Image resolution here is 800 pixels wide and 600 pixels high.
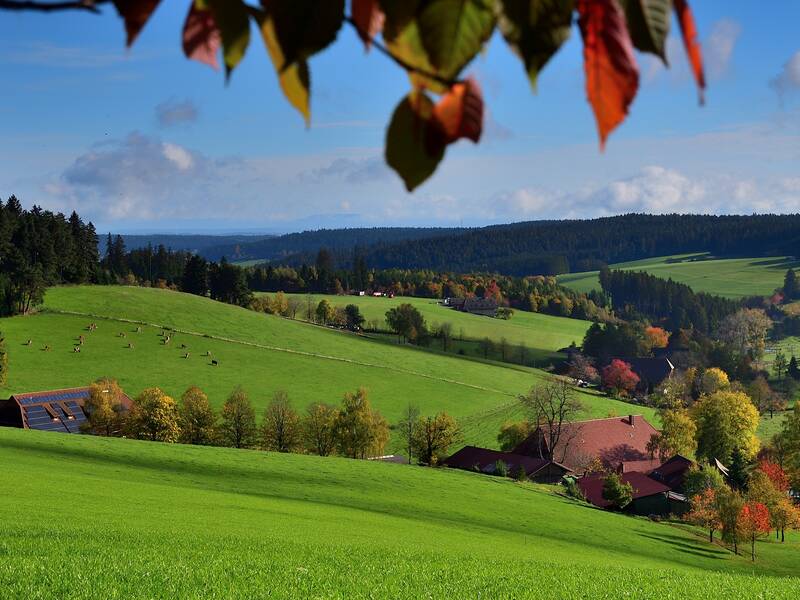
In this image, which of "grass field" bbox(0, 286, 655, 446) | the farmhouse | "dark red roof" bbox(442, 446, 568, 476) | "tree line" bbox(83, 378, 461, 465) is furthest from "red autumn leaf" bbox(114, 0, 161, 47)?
the farmhouse

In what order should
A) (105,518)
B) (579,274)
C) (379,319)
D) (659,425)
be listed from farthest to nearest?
(579,274)
(379,319)
(659,425)
(105,518)

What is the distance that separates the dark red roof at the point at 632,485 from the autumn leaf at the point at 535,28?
5140 centimetres

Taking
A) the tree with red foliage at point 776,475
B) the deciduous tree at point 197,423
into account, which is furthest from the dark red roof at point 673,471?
the deciduous tree at point 197,423

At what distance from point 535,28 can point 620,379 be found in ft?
322

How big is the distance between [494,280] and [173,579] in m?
146

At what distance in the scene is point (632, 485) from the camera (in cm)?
5125

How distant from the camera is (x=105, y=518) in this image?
2069cm

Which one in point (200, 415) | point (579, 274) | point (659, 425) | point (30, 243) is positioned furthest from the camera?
point (579, 274)

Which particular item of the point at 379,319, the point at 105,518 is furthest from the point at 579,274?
the point at 105,518

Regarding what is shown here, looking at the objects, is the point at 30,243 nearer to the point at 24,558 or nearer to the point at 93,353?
the point at 93,353

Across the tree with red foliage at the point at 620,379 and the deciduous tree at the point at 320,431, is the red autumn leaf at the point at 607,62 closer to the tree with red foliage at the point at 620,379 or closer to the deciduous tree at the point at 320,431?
the deciduous tree at the point at 320,431

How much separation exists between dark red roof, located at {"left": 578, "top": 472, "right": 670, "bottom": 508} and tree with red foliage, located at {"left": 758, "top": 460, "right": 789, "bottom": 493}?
20.6 feet

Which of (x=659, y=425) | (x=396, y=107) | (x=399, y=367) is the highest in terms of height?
(x=396, y=107)

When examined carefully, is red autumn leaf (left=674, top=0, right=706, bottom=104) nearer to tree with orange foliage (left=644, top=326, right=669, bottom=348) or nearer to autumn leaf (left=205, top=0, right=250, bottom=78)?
autumn leaf (left=205, top=0, right=250, bottom=78)
